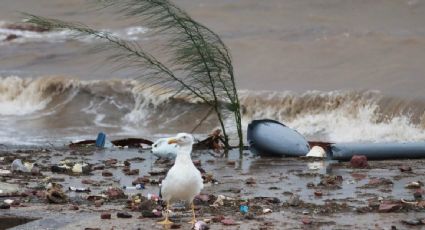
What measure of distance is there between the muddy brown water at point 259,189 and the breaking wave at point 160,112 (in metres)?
5.23

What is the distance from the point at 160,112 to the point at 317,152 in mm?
8806

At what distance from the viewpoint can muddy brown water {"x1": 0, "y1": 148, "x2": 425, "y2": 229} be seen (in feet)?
20.7

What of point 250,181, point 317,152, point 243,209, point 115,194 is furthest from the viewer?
point 317,152

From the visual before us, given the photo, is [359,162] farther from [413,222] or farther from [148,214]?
[148,214]

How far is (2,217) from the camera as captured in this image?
6.55 m

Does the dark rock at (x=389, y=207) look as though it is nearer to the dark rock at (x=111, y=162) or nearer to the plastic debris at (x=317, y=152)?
the plastic debris at (x=317, y=152)

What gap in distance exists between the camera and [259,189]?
798cm

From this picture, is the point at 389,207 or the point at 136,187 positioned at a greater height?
the point at 136,187

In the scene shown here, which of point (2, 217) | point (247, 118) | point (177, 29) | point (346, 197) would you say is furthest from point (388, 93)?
point (2, 217)

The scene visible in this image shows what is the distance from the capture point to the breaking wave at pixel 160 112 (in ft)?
52.3

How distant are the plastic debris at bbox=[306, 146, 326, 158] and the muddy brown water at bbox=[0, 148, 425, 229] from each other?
0.96 ft

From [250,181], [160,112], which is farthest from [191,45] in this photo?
[160,112]

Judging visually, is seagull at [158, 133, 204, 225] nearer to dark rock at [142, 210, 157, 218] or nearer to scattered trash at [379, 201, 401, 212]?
dark rock at [142, 210, 157, 218]

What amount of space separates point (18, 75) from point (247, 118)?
7872mm
